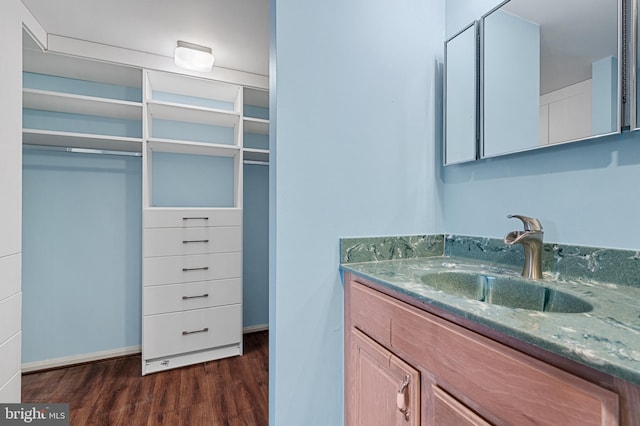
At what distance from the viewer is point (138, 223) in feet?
8.29

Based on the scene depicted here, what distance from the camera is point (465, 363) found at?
0.67m

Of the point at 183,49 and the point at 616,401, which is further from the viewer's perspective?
the point at 183,49

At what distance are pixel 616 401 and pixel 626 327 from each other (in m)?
0.21

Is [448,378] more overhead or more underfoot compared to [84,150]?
more underfoot

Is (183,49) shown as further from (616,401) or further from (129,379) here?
(616,401)

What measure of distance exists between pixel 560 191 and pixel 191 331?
97.2 inches

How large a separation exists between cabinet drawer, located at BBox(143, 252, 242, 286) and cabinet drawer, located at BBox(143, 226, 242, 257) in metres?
0.05

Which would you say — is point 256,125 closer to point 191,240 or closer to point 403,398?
point 191,240

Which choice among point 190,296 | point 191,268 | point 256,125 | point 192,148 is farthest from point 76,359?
point 256,125

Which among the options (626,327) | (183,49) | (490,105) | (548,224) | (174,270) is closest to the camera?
(626,327)

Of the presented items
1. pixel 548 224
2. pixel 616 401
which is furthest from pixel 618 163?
pixel 616 401

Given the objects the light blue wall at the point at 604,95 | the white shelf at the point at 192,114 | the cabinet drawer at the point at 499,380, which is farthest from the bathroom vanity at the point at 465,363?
the white shelf at the point at 192,114

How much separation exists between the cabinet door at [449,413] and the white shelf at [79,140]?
2.44 m

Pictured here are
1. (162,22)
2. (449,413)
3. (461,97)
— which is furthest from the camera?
(162,22)
